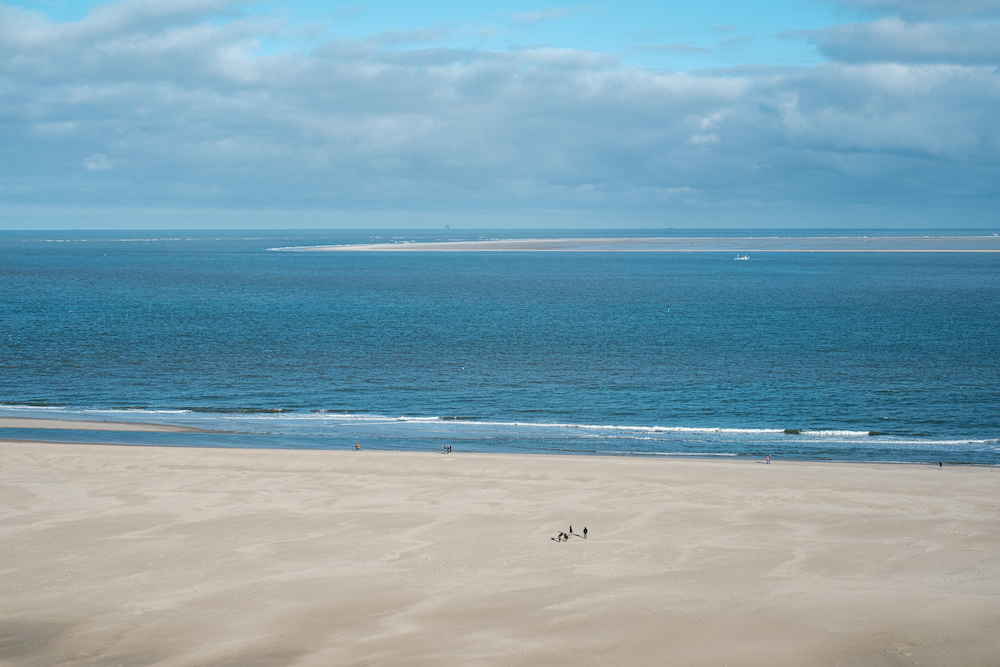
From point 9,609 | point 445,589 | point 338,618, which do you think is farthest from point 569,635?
point 9,609

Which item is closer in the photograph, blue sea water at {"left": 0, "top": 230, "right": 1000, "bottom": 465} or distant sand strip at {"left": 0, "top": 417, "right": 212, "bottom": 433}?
blue sea water at {"left": 0, "top": 230, "right": 1000, "bottom": 465}

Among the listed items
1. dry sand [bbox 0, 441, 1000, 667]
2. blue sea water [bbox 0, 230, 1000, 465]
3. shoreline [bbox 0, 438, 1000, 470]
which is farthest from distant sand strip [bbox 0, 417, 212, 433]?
dry sand [bbox 0, 441, 1000, 667]

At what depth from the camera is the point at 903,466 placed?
92.3 feet

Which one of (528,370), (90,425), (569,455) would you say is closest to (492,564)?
(569,455)

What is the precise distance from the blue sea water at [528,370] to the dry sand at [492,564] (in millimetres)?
6299

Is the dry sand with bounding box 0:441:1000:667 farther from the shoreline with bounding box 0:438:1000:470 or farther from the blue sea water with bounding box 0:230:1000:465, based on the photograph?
the blue sea water with bounding box 0:230:1000:465

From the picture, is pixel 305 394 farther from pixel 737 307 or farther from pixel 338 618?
pixel 737 307

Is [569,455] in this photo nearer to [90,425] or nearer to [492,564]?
[492,564]

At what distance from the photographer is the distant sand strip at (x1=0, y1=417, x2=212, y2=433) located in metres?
34.2

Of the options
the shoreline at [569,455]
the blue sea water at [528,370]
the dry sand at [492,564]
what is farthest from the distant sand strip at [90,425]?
the dry sand at [492,564]

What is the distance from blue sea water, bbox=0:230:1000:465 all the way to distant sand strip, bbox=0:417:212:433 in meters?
0.91

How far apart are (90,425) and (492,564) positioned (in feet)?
80.7

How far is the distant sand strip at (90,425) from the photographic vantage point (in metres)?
34.2

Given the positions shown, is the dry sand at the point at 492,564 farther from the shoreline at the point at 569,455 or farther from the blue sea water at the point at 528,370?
the blue sea water at the point at 528,370
